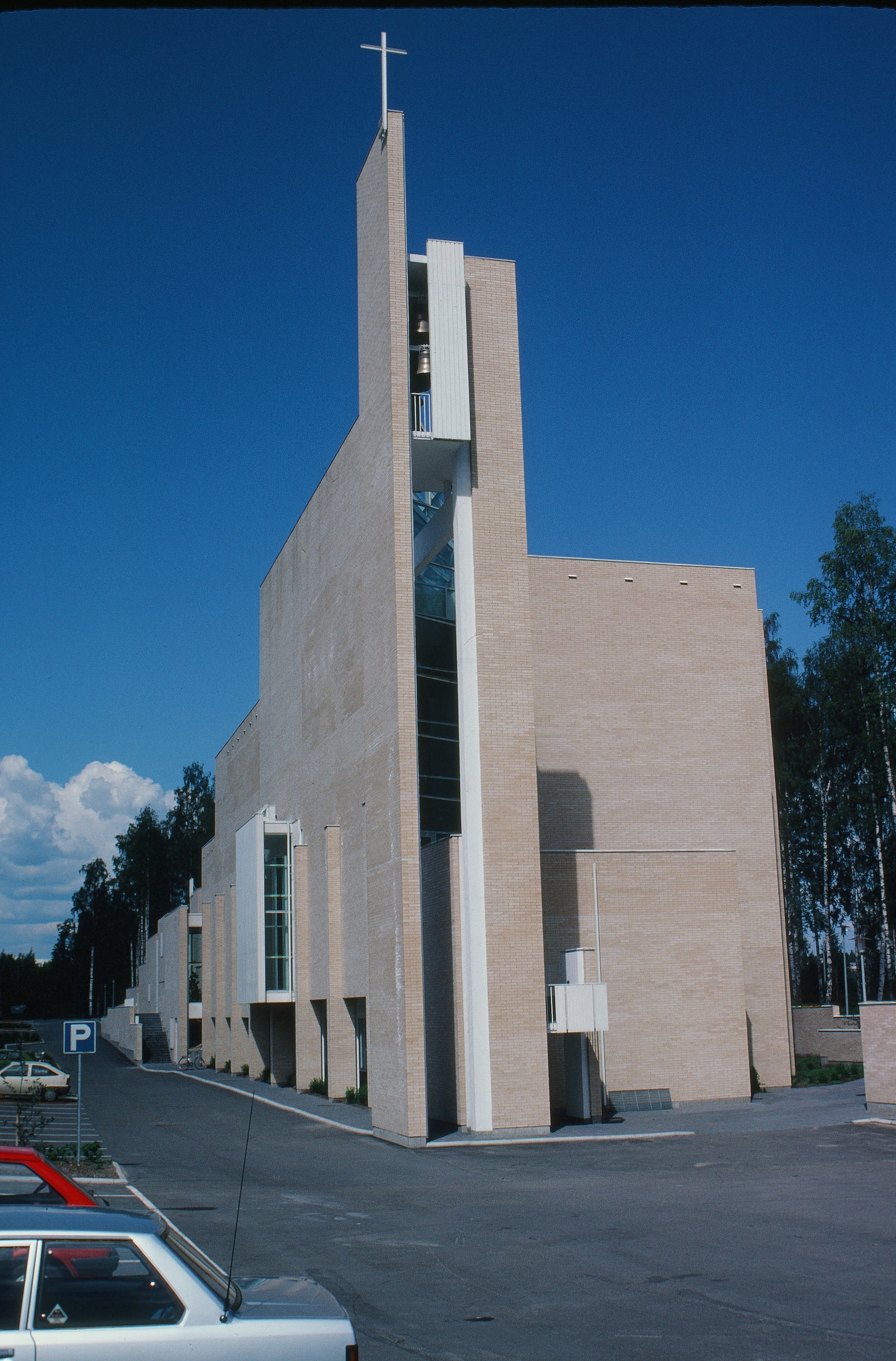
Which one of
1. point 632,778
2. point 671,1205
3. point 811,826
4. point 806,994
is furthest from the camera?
point 806,994

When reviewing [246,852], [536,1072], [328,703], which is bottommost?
[536,1072]

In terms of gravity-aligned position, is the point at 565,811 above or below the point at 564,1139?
above

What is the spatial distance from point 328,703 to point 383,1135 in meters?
13.5

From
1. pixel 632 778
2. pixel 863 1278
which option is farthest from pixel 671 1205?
pixel 632 778

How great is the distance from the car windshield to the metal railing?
20061 millimetres

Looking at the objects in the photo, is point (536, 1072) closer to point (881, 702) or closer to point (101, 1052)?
point (881, 702)

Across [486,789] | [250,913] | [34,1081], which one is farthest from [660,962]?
[34,1081]

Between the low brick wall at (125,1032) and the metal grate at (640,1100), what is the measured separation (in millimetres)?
35487

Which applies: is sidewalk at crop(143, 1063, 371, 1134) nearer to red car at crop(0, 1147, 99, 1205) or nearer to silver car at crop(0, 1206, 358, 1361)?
red car at crop(0, 1147, 99, 1205)

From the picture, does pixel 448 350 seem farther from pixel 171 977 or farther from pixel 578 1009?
pixel 171 977

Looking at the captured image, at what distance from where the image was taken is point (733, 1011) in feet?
90.1

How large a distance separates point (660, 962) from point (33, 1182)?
20020mm

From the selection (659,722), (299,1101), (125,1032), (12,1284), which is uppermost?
(659,722)

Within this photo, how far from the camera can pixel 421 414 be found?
977 inches
